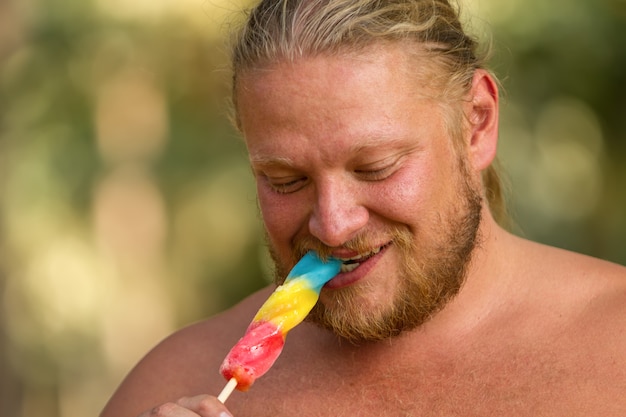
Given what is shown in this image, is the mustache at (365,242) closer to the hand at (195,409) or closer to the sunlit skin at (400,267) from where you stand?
the sunlit skin at (400,267)

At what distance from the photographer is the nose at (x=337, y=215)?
306cm

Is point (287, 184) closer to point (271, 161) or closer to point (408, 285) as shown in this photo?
point (271, 161)

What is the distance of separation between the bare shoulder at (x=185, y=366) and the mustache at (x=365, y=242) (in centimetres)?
67

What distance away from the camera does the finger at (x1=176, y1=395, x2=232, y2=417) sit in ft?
9.00

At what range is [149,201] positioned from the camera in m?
11.6

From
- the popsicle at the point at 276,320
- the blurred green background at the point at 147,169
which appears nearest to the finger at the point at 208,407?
the popsicle at the point at 276,320

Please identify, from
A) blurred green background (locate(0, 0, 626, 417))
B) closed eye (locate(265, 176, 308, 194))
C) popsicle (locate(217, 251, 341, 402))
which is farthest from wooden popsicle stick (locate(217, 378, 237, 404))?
blurred green background (locate(0, 0, 626, 417))

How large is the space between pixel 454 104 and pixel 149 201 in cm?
848

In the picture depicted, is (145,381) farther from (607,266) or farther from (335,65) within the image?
(607,266)

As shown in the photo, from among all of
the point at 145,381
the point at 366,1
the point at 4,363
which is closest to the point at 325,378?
the point at 145,381

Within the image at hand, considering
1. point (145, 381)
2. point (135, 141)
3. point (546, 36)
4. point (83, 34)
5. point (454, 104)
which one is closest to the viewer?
point (454, 104)

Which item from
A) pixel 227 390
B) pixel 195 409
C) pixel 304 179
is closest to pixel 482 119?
pixel 304 179

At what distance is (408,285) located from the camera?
3248 millimetres

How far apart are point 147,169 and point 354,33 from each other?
8552 mm
